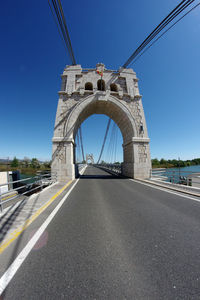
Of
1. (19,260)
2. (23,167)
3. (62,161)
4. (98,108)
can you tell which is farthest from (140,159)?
(23,167)

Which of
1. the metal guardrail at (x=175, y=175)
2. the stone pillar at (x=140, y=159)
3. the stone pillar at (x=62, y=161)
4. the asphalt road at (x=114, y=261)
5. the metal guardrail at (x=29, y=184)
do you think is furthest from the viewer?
the stone pillar at (x=140, y=159)

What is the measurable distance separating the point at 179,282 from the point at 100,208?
245 centimetres

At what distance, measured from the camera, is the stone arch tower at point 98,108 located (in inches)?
404

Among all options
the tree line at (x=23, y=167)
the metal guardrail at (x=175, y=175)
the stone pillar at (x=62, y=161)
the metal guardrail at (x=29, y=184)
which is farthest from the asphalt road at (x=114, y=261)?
the tree line at (x=23, y=167)

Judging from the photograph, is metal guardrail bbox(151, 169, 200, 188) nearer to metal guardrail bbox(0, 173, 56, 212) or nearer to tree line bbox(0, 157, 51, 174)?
metal guardrail bbox(0, 173, 56, 212)

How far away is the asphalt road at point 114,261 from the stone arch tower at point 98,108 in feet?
25.5

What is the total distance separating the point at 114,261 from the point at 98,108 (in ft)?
45.3

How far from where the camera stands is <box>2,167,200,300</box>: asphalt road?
1.24m

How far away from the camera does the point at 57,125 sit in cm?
1060

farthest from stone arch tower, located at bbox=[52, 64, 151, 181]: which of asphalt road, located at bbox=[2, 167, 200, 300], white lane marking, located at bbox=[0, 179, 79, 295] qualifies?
asphalt road, located at bbox=[2, 167, 200, 300]

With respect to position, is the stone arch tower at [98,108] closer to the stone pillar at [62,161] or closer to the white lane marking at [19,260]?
the stone pillar at [62,161]

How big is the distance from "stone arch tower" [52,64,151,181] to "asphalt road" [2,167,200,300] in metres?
7.77

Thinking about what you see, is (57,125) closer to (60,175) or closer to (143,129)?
(60,175)

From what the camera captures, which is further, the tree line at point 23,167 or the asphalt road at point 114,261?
the tree line at point 23,167
